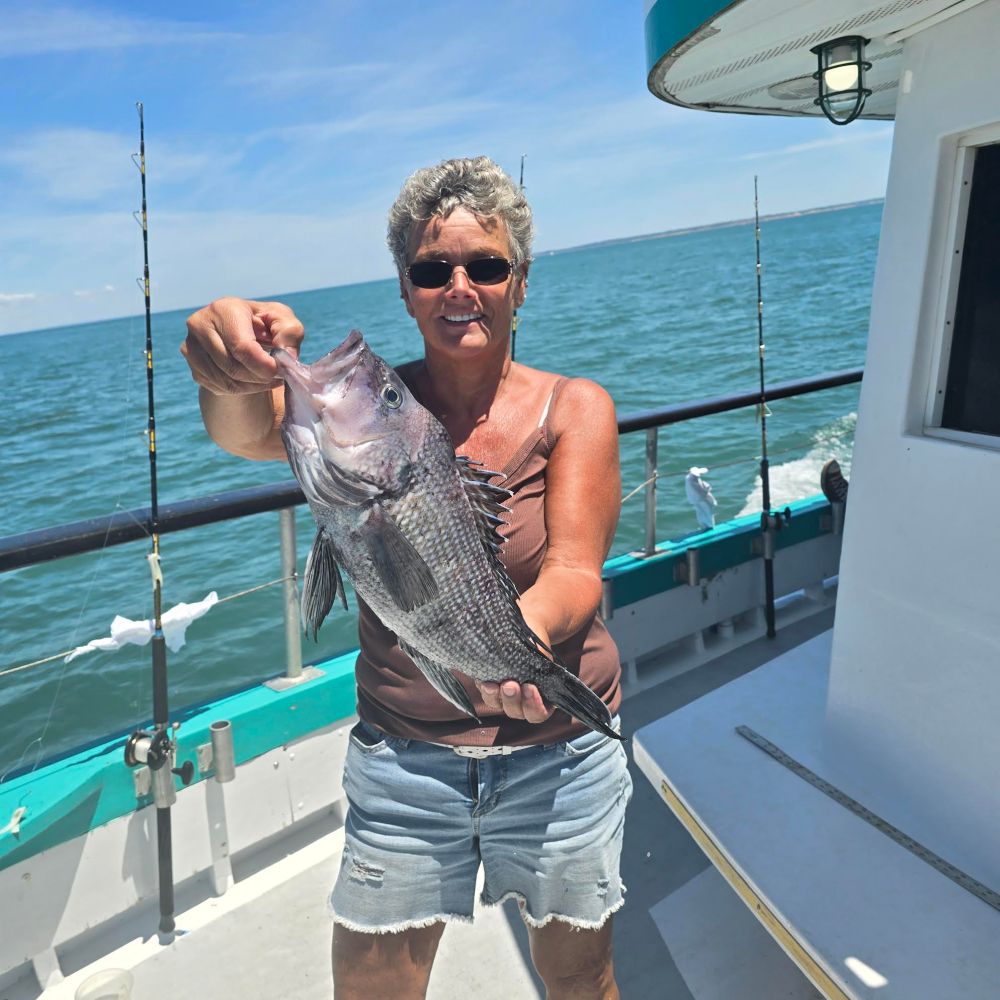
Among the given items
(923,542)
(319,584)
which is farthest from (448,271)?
(923,542)

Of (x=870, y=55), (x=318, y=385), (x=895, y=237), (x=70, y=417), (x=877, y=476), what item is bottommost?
(x=70, y=417)

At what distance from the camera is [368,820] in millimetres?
1878

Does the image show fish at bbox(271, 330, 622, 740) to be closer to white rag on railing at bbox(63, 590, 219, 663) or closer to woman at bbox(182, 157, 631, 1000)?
woman at bbox(182, 157, 631, 1000)

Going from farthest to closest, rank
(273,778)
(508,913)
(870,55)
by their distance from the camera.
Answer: (273,778) < (508,913) < (870,55)

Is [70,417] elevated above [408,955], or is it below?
below

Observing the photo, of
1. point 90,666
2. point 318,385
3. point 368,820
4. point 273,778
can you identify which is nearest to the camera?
point 318,385

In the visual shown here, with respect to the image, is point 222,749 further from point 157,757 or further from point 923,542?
point 923,542

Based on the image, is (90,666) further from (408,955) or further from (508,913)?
(408,955)

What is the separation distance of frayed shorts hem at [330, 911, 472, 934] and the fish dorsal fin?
2.38ft

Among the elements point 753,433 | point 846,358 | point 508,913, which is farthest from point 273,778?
point 846,358

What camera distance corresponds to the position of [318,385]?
61.8 inches

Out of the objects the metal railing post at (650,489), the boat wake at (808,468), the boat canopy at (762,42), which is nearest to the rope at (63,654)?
the metal railing post at (650,489)

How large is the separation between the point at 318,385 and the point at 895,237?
6.73ft

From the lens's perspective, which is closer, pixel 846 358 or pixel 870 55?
pixel 870 55
